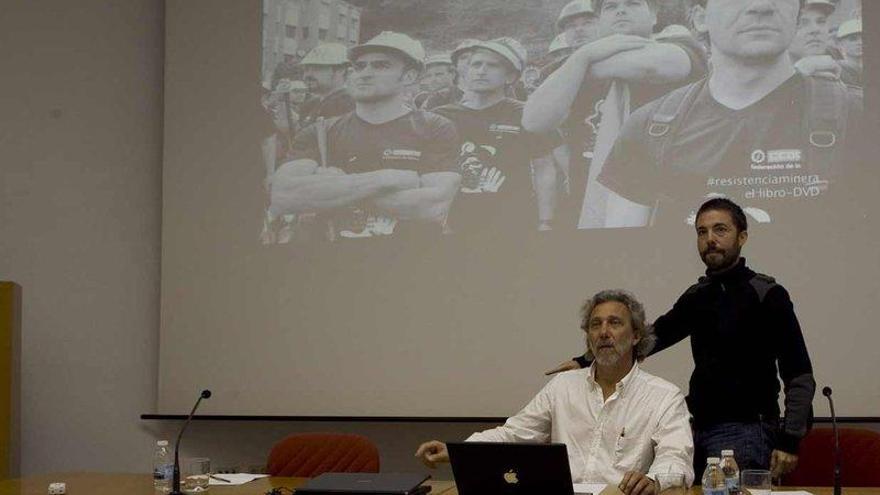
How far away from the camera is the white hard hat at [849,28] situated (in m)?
4.73

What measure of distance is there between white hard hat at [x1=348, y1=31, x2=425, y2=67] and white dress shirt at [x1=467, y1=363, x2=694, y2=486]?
2166mm

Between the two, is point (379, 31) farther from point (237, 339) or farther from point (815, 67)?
point (815, 67)

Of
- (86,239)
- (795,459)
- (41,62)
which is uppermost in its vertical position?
(41,62)

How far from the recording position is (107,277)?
589 cm

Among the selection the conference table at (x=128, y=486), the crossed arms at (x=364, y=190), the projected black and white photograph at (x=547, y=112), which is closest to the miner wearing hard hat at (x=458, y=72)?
the projected black and white photograph at (x=547, y=112)

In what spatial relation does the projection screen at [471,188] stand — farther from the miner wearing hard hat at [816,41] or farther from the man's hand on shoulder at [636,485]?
the man's hand on shoulder at [636,485]

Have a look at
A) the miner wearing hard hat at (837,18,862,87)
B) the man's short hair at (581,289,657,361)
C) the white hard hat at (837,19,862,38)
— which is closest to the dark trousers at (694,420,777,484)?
the man's short hair at (581,289,657,361)

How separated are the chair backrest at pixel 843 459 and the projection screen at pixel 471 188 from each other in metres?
0.90

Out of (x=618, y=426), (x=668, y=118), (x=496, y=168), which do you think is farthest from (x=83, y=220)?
(x=618, y=426)

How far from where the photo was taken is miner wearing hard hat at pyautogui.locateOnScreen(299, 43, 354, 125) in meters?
5.46

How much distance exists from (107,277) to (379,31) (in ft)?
6.52

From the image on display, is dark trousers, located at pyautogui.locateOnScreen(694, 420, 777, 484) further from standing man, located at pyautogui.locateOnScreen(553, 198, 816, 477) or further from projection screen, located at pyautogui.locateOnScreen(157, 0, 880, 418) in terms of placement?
projection screen, located at pyautogui.locateOnScreen(157, 0, 880, 418)

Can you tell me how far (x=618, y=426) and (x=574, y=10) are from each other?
2273 millimetres

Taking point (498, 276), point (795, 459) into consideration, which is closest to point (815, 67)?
point (498, 276)
